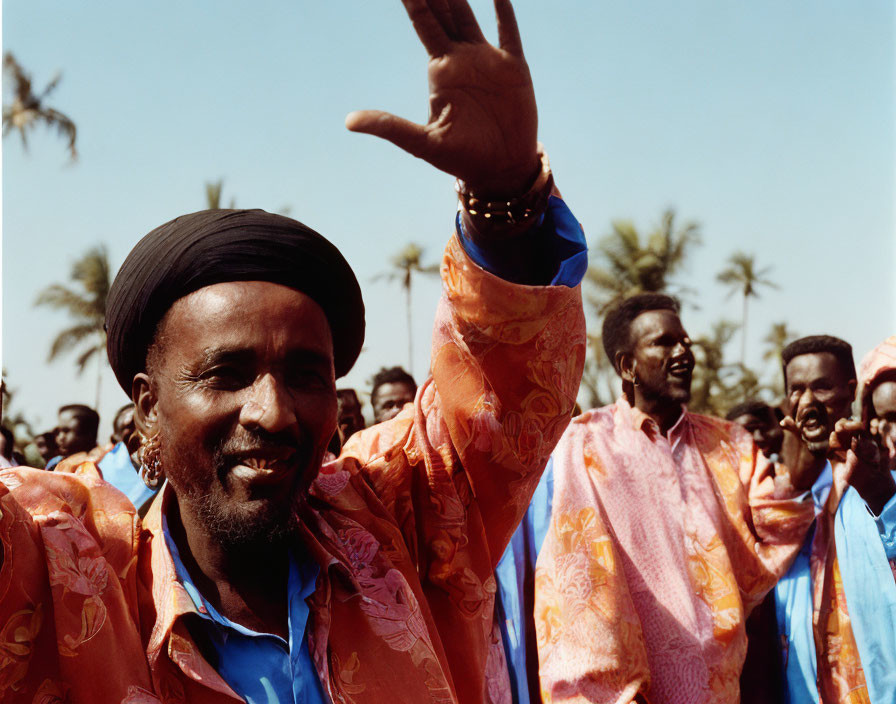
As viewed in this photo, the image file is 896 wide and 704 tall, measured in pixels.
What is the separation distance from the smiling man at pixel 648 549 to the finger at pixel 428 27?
113 inches

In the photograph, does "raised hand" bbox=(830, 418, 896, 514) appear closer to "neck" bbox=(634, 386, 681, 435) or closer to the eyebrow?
"neck" bbox=(634, 386, 681, 435)

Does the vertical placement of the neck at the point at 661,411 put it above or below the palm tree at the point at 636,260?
below

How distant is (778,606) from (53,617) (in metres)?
3.98

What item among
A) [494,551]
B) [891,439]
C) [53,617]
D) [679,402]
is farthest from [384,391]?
[53,617]

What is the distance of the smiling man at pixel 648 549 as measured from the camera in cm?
412

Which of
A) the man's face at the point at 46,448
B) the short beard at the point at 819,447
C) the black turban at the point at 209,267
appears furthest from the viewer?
the man's face at the point at 46,448

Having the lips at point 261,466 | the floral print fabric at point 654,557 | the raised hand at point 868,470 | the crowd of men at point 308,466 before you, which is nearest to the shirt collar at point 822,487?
the floral print fabric at point 654,557

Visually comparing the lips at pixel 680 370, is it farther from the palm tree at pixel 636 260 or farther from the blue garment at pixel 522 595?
the palm tree at pixel 636 260

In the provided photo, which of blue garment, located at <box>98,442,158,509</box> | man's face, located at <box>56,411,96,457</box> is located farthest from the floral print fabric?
man's face, located at <box>56,411,96,457</box>

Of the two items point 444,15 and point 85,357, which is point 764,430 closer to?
point 444,15

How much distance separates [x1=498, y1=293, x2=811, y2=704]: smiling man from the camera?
4.12 meters

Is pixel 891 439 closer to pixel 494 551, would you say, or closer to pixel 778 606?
pixel 778 606

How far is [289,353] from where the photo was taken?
6.19 feet

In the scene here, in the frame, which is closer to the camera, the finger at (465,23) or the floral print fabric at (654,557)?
the finger at (465,23)
